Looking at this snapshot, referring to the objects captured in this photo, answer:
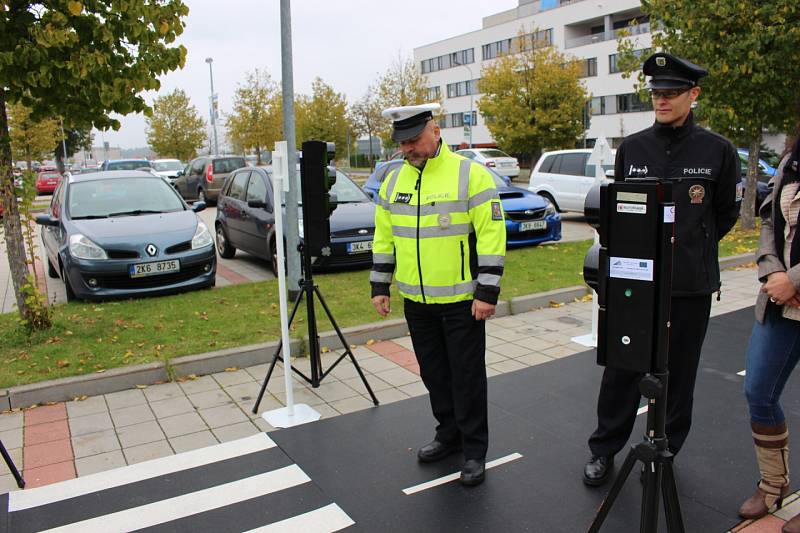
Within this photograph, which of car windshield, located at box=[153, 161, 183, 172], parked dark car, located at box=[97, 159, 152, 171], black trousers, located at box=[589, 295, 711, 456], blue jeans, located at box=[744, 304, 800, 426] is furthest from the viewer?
car windshield, located at box=[153, 161, 183, 172]

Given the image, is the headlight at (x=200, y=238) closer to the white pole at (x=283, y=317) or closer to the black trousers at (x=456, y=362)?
the white pole at (x=283, y=317)

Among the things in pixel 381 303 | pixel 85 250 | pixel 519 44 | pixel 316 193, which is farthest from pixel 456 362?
pixel 519 44

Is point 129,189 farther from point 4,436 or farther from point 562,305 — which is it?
point 562,305

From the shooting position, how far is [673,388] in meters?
3.74

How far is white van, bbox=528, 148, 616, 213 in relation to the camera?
1584cm

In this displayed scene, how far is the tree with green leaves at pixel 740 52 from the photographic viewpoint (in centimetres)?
1171

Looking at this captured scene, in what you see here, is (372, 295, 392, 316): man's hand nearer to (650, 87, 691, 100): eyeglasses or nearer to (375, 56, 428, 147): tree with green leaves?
(650, 87, 691, 100): eyeglasses

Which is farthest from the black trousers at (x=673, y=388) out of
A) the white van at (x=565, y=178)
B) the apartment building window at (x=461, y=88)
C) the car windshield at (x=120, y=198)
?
the apartment building window at (x=461, y=88)

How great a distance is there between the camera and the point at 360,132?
201 feet

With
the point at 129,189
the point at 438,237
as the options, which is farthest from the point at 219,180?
the point at 438,237

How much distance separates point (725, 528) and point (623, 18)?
175ft

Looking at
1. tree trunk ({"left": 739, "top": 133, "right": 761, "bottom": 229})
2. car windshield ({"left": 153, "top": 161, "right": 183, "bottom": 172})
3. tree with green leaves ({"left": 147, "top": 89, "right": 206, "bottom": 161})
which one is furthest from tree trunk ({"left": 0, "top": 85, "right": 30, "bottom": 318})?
tree with green leaves ({"left": 147, "top": 89, "right": 206, "bottom": 161})

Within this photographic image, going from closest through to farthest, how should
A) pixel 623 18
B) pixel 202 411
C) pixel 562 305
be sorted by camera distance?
pixel 202 411 < pixel 562 305 < pixel 623 18

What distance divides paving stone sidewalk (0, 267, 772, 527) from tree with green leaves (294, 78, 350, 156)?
143ft
